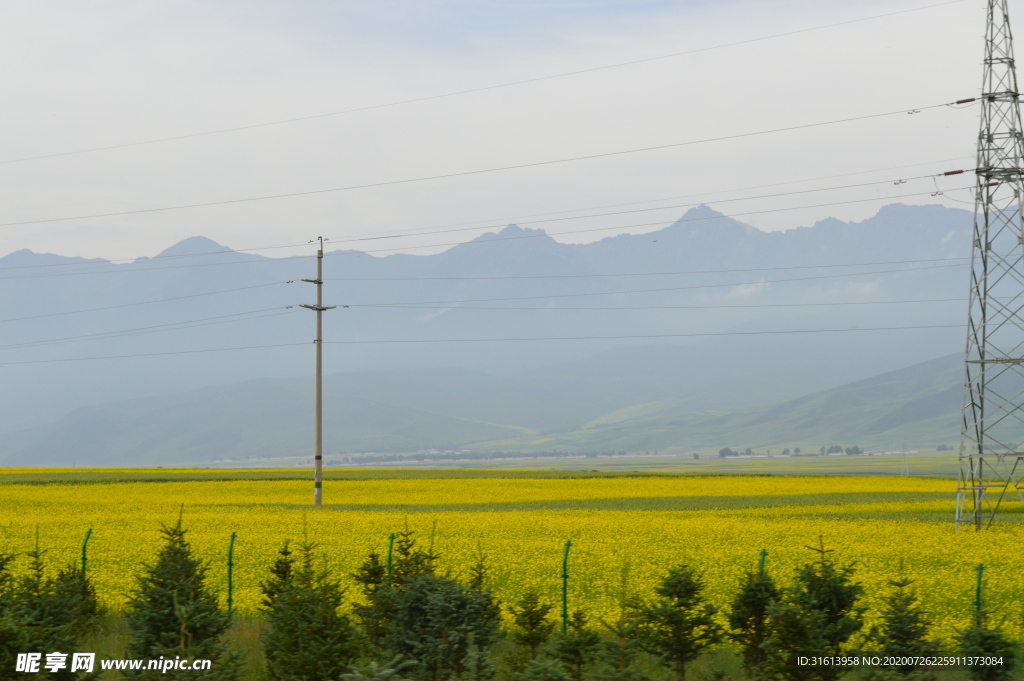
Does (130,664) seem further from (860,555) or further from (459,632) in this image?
(860,555)

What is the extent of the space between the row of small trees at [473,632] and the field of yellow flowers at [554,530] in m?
2.78

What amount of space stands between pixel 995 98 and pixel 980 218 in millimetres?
5557

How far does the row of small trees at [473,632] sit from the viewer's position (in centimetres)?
1597

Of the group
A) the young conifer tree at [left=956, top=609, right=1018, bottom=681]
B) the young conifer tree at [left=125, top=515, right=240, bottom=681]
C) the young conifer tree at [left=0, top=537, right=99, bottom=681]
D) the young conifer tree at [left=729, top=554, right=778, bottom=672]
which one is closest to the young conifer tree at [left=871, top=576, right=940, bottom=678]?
the young conifer tree at [left=956, top=609, right=1018, bottom=681]

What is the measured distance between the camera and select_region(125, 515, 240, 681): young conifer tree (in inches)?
639

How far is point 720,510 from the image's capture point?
2400 inches

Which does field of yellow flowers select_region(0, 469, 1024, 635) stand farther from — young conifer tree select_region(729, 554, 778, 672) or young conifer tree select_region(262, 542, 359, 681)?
young conifer tree select_region(262, 542, 359, 681)

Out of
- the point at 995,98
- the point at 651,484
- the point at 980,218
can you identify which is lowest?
the point at 651,484

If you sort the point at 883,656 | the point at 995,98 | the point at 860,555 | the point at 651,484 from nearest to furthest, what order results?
the point at 883,656, the point at 860,555, the point at 995,98, the point at 651,484

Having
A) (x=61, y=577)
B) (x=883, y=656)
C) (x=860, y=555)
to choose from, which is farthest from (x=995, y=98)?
(x=61, y=577)

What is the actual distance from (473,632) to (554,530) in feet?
95.7

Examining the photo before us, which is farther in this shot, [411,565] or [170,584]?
[411,565]

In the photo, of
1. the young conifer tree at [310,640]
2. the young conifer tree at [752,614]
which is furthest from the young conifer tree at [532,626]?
the young conifer tree at [310,640]

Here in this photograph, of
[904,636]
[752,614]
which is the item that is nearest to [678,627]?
[752,614]
